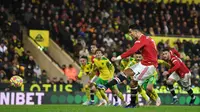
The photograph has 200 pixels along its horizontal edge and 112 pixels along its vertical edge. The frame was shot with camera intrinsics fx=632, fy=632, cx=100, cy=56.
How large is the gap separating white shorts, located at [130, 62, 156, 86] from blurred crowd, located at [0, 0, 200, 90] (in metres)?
11.7

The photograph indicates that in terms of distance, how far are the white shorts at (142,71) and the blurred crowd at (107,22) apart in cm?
1171

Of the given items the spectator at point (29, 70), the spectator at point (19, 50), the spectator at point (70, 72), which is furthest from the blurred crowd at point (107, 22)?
the spectator at point (29, 70)

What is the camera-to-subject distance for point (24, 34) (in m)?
31.9

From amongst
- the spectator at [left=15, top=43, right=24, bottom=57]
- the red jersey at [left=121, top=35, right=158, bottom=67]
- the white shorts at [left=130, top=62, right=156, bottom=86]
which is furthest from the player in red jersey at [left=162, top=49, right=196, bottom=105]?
the spectator at [left=15, top=43, right=24, bottom=57]

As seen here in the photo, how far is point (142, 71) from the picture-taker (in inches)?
733

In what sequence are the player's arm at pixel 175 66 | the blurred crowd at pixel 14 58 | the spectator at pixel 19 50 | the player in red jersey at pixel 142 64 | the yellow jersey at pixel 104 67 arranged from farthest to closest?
the spectator at pixel 19 50 → the blurred crowd at pixel 14 58 → the yellow jersey at pixel 104 67 → the player's arm at pixel 175 66 → the player in red jersey at pixel 142 64

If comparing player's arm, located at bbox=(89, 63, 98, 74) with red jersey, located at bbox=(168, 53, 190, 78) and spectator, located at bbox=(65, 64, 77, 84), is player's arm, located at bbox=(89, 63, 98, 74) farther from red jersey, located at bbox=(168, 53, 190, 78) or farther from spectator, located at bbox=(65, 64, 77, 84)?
spectator, located at bbox=(65, 64, 77, 84)

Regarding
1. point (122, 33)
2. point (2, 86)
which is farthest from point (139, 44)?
point (122, 33)

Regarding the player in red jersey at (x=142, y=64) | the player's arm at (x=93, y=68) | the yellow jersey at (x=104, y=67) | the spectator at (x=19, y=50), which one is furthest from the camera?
the spectator at (x=19, y=50)

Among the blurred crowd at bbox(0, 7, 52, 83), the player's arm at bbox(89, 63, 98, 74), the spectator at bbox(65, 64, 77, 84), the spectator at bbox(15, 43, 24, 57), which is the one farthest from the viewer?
the spectator at bbox(65, 64, 77, 84)

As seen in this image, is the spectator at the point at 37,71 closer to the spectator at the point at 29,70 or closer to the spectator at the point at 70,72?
the spectator at the point at 29,70

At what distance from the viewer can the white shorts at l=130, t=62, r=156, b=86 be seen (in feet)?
61.0

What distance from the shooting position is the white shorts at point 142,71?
1859 centimetres

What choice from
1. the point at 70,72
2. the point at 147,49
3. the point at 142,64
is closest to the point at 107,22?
the point at 70,72
